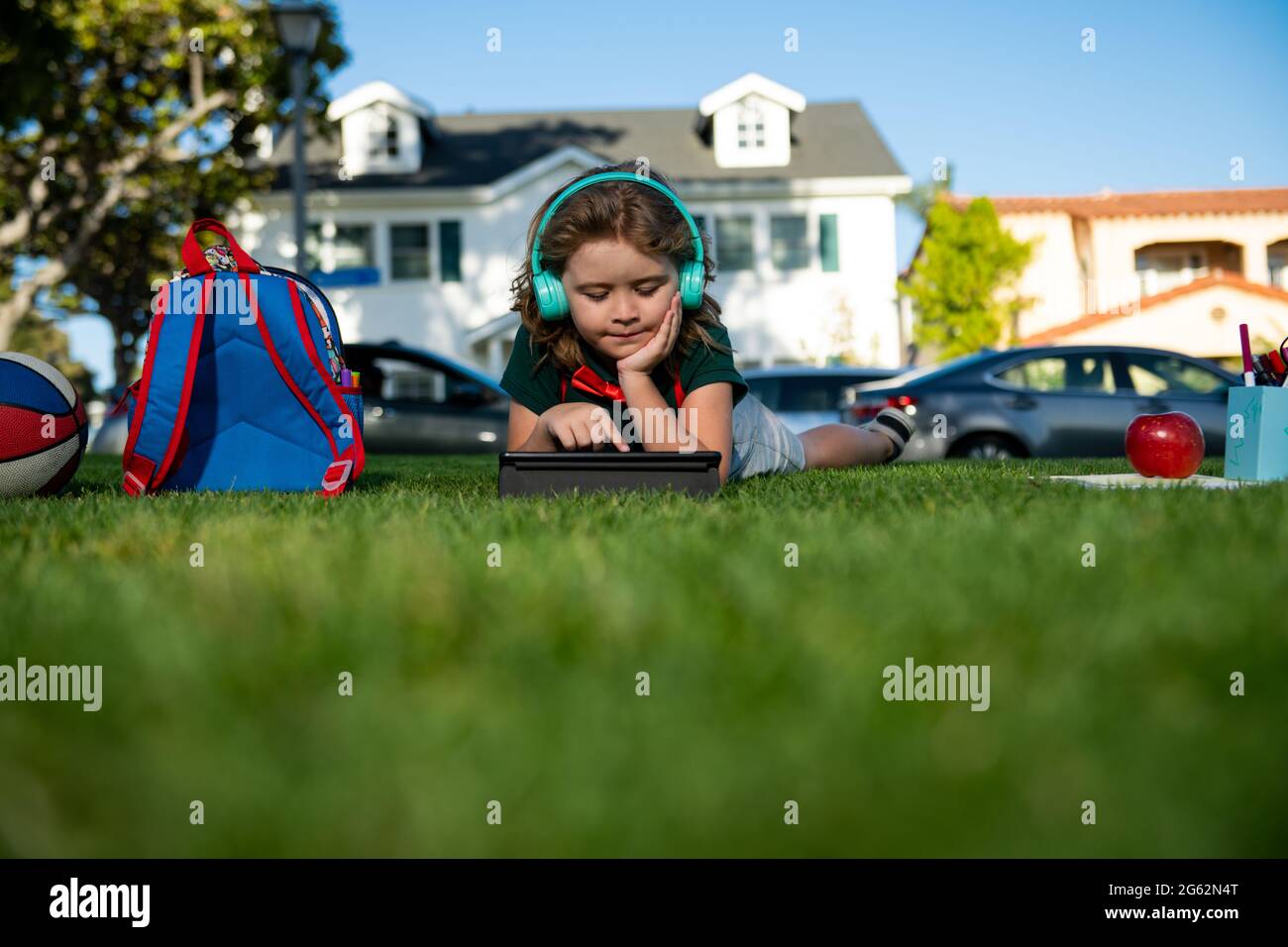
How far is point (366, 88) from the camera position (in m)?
25.3

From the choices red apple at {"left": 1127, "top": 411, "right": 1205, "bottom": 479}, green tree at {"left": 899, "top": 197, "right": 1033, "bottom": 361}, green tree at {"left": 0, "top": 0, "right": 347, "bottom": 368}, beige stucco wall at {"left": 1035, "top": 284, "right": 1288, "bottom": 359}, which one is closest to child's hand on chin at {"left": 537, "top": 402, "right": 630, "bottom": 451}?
red apple at {"left": 1127, "top": 411, "right": 1205, "bottom": 479}

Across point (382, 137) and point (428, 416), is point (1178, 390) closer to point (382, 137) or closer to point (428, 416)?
point (428, 416)

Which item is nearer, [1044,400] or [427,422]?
[1044,400]

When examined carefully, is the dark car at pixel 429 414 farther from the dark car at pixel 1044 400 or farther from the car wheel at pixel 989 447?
the car wheel at pixel 989 447

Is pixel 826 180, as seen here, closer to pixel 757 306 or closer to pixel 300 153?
pixel 757 306

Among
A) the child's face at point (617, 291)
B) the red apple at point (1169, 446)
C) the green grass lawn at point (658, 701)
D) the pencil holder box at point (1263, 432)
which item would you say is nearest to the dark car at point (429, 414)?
the child's face at point (617, 291)

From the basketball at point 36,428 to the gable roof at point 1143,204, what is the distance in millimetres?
29246

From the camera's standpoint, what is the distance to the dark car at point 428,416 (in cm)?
1233

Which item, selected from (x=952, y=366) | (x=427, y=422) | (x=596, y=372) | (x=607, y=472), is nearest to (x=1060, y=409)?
(x=952, y=366)

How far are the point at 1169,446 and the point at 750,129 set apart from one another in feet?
77.2

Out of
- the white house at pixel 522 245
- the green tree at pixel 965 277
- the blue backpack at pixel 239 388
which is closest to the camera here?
the blue backpack at pixel 239 388

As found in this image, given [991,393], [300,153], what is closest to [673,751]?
[991,393]

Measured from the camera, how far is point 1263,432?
3.89 meters

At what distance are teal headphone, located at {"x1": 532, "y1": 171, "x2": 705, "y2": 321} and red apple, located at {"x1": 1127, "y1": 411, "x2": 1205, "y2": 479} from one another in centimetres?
174
